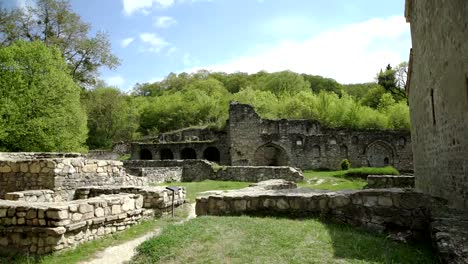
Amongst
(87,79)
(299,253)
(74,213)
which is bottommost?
(299,253)

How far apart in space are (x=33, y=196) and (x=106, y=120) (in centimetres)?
4483

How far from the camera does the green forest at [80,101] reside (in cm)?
2369

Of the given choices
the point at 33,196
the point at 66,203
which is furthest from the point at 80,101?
the point at 66,203

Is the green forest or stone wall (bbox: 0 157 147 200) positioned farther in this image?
the green forest

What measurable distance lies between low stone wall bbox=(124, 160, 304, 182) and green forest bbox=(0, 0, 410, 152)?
6.23 metres

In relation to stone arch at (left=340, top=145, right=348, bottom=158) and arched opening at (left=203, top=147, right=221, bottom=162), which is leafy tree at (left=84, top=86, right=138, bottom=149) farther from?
stone arch at (left=340, top=145, right=348, bottom=158)

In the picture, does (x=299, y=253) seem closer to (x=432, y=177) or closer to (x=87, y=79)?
(x=432, y=177)

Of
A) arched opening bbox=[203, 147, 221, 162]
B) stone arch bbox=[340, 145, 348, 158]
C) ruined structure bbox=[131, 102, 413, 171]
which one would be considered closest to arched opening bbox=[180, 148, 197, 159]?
arched opening bbox=[203, 147, 221, 162]

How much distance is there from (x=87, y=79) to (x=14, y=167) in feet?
89.2

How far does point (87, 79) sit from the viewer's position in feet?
119

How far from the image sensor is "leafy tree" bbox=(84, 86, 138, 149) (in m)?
51.5

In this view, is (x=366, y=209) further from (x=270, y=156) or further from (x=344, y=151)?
(x=270, y=156)

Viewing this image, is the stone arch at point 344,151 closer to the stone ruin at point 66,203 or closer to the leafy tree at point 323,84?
the stone ruin at point 66,203

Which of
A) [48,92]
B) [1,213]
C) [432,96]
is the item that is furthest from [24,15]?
[432,96]
